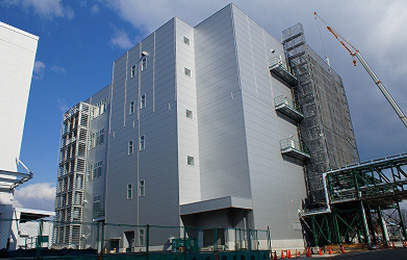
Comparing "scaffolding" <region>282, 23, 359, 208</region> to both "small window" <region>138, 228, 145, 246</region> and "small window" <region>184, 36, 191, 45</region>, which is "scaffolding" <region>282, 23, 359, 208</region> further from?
"small window" <region>138, 228, 145, 246</region>

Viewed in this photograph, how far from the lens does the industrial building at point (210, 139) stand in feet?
101

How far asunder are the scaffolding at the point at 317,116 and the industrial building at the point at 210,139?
0.57ft

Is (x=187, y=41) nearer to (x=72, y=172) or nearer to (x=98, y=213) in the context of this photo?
(x=98, y=213)

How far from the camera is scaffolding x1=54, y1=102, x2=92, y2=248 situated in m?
42.7

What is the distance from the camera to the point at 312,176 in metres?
37.9

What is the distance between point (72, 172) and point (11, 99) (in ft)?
66.0

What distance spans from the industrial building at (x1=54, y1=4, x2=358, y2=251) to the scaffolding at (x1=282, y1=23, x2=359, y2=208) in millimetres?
173

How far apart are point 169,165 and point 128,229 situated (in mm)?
8652

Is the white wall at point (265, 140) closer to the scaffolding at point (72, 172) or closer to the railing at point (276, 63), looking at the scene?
the railing at point (276, 63)

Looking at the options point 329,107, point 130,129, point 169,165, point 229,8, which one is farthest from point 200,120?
point 329,107

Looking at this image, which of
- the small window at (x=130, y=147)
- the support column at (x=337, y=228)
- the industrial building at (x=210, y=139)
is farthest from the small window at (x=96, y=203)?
the support column at (x=337, y=228)

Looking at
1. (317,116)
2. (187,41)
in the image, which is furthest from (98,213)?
(317,116)

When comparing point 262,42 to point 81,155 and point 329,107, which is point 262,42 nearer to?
point 329,107

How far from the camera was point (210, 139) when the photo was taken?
3331 cm
